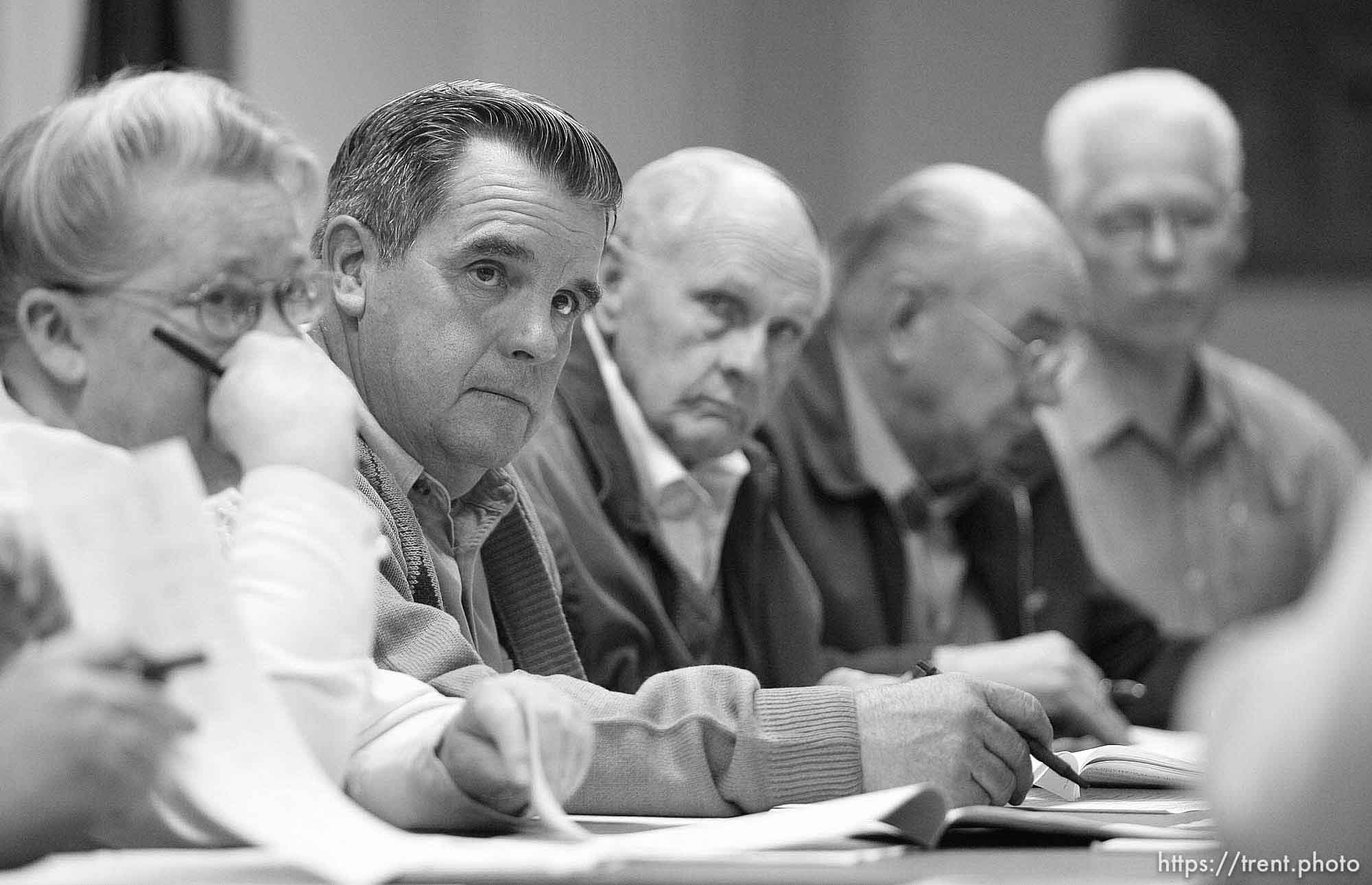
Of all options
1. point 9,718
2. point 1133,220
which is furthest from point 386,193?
point 1133,220

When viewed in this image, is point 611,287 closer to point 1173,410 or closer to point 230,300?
point 230,300

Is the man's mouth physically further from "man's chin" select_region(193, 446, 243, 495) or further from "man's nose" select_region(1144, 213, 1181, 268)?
"man's nose" select_region(1144, 213, 1181, 268)

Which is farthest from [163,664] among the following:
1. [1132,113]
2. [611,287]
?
[1132,113]

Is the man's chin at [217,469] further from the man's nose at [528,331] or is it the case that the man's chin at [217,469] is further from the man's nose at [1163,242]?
the man's nose at [1163,242]

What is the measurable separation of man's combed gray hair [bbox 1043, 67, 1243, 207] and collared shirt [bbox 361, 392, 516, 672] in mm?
2827

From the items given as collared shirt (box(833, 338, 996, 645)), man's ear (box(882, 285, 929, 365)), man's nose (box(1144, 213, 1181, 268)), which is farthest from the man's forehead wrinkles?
man's nose (box(1144, 213, 1181, 268))

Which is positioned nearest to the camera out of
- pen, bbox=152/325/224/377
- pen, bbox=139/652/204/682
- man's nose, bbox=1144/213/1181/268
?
pen, bbox=139/652/204/682

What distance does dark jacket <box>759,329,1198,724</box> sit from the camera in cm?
327

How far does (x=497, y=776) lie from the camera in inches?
54.8

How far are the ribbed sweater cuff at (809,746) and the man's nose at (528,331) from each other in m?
0.46

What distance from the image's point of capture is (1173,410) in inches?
174

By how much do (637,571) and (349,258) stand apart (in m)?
0.74

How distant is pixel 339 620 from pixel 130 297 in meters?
0.37

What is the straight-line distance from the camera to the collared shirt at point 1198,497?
14.1 ft
